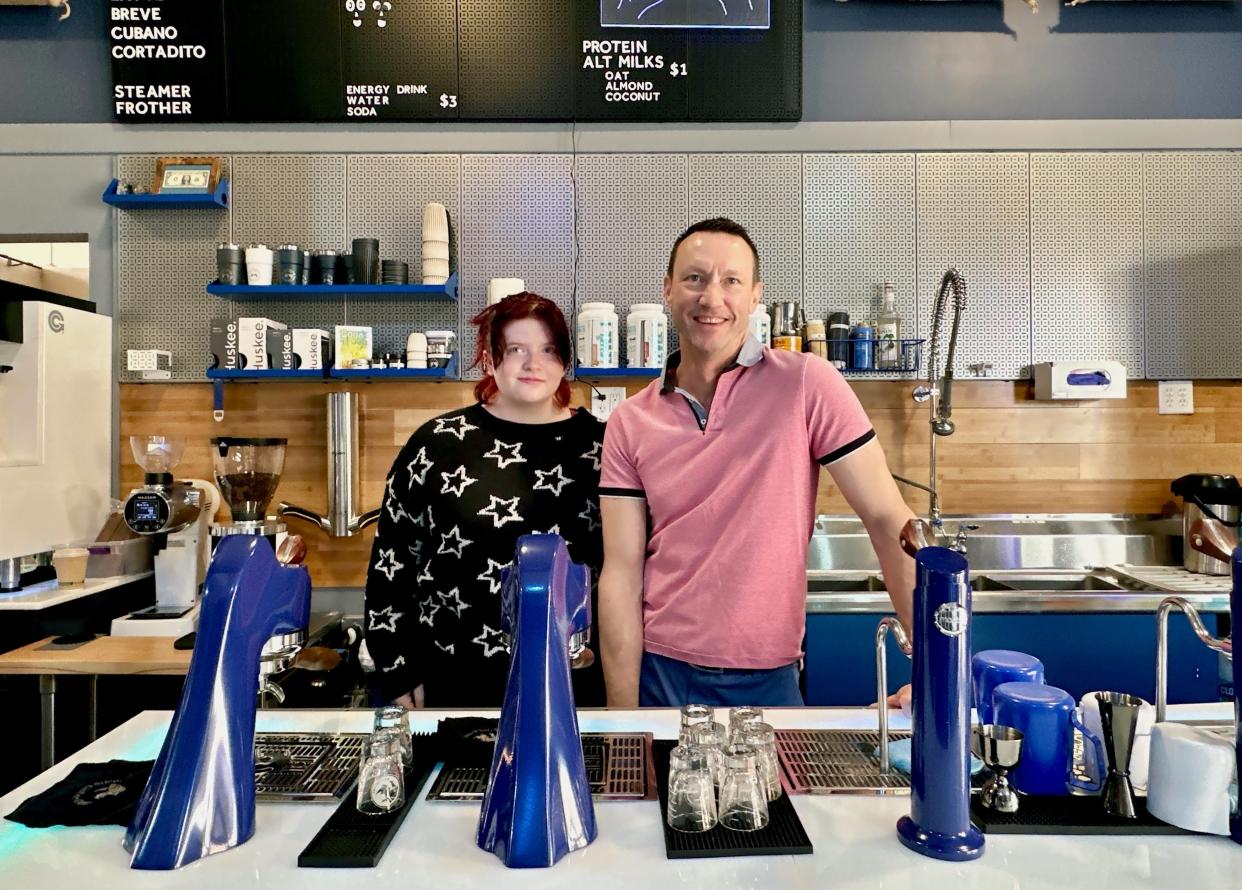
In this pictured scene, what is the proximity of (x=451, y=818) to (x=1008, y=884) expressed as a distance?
0.66 metres

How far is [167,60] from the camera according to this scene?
130 inches

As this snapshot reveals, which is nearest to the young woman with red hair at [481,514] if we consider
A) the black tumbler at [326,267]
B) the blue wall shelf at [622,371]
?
the blue wall shelf at [622,371]

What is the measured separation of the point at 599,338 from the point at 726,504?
1454mm

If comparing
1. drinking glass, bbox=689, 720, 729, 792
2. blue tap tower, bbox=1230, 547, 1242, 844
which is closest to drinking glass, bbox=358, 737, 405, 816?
drinking glass, bbox=689, 720, 729, 792

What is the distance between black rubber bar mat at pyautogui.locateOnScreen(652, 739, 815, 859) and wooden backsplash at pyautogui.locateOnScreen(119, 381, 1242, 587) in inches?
96.8

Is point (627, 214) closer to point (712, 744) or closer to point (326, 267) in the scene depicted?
point (326, 267)

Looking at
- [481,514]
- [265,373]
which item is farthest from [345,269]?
[481,514]

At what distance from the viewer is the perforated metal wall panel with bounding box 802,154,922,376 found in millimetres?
3355

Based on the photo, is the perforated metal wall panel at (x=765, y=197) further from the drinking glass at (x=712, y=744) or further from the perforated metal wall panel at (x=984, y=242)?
the drinking glass at (x=712, y=744)

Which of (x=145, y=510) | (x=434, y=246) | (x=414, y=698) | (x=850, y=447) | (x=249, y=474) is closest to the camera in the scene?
(x=850, y=447)

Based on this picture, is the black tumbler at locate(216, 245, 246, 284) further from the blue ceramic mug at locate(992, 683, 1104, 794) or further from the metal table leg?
the blue ceramic mug at locate(992, 683, 1104, 794)

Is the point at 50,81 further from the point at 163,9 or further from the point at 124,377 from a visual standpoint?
the point at 124,377

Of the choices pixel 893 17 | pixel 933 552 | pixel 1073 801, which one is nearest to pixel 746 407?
pixel 933 552

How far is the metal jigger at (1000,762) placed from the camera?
104 centimetres
